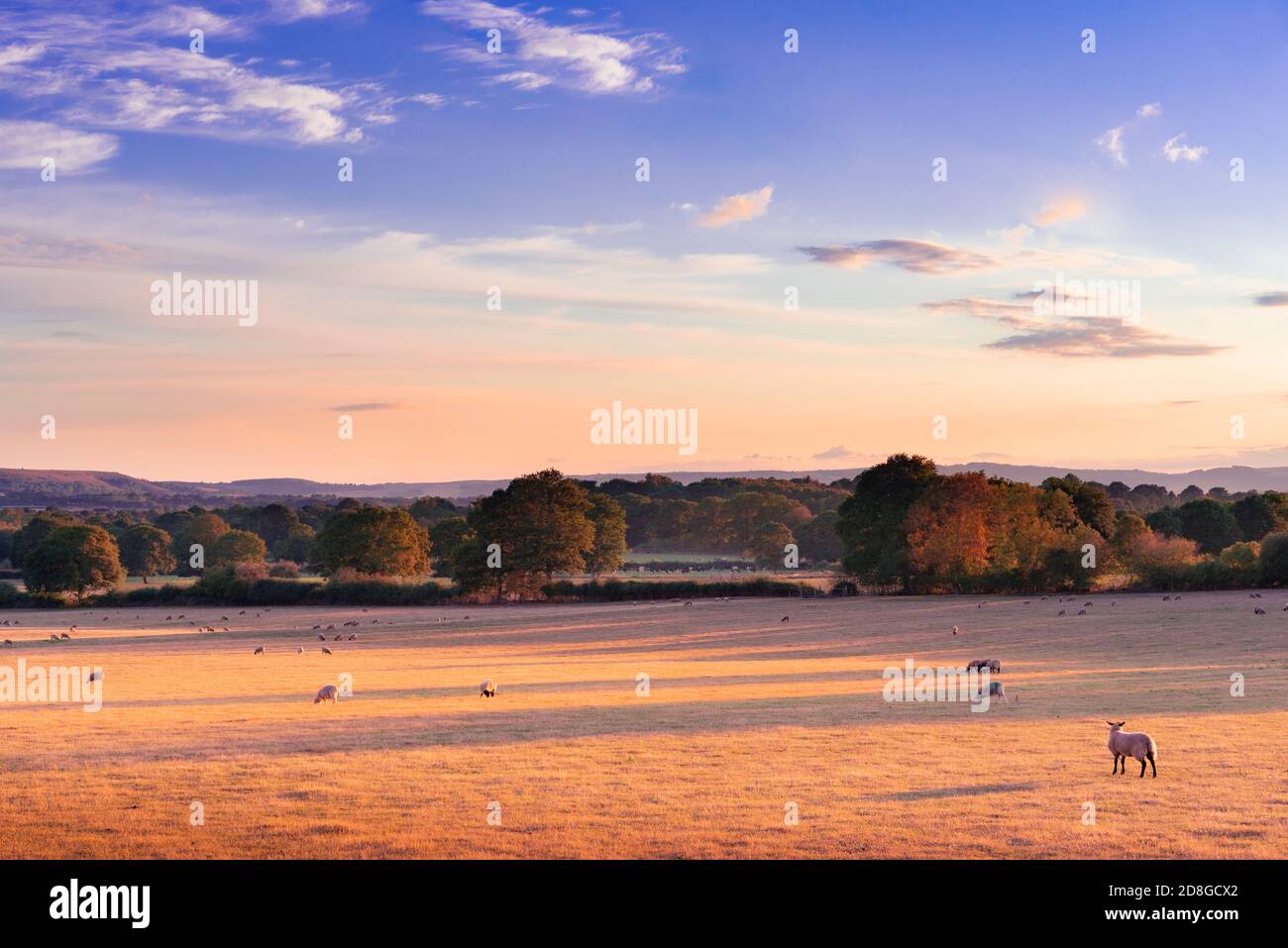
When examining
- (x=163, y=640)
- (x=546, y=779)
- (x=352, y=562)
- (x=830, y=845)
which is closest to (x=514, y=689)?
(x=546, y=779)

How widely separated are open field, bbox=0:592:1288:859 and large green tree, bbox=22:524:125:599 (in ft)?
223

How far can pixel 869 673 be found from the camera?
44.8 meters

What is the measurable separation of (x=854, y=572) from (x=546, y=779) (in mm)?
90322

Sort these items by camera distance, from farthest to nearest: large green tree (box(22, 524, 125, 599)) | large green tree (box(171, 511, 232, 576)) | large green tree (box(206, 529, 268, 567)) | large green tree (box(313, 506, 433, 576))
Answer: large green tree (box(171, 511, 232, 576)) → large green tree (box(206, 529, 268, 567)) → large green tree (box(313, 506, 433, 576)) → large green tree (box(22, 524, 125, 599))

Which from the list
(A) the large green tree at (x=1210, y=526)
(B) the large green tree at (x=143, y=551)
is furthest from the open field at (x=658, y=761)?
(B) the large green tree at (x=143, y=551)

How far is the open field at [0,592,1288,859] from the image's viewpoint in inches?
623

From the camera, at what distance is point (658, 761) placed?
22641mm

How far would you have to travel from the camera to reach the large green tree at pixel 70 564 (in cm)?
11525

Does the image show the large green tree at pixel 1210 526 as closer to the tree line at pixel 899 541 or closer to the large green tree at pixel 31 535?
the tree line at pixel 899 541

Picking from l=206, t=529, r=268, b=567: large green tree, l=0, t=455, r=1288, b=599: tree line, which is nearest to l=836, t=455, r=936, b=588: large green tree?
l=0, t=455, r=1288, b=599: tree line
